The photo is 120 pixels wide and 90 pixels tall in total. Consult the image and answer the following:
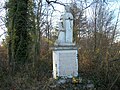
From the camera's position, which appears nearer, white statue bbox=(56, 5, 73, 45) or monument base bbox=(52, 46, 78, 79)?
monument base bbox=(52, 46, 78, 79)

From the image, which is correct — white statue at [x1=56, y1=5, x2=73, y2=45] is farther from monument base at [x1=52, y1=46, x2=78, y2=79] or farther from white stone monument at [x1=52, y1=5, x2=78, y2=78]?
monument base at [x1=52, y1=46, x2=78, y2=79]

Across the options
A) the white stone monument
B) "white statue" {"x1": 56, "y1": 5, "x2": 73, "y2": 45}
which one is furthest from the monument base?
"white statue" {"x1": 56, "y1": 5, "x2": 73, "y2": 45}

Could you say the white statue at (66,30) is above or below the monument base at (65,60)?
above

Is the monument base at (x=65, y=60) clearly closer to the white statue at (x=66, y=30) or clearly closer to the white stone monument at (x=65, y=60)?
the white stone monument at (x=65, y=60)

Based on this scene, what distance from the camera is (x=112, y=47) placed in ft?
44.1

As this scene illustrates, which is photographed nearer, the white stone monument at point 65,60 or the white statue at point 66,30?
the white stone monument at point 65,60

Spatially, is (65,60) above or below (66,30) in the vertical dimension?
below

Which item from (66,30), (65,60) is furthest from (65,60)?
(66,30)

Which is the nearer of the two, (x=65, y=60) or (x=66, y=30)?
(x=65, y=60)

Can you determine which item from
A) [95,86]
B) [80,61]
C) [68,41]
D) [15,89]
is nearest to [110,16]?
[80,61]

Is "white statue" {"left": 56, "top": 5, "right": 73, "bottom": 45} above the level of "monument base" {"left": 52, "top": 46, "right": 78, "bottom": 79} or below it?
above

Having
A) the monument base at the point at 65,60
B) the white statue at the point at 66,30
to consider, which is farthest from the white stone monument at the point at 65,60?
the white statue at the point at 66,30

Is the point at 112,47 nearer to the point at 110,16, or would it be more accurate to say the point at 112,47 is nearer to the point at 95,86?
the point at 95,86

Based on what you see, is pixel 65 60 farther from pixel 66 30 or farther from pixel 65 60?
pixel 66 30
